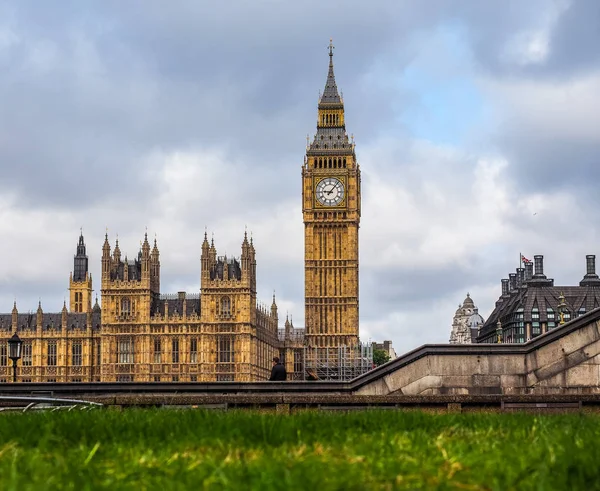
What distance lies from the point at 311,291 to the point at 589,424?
107m

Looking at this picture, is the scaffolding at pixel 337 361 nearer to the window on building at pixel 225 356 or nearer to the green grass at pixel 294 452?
the window on building at pixel 225 356

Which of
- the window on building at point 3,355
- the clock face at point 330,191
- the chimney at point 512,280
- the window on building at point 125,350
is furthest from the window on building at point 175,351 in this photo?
the chimney at point 512,280

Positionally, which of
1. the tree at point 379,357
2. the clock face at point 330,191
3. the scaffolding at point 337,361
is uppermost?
the clock face at point 330,191

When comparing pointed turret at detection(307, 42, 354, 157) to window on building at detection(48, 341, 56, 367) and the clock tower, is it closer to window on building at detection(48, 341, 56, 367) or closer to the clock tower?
the clock tower

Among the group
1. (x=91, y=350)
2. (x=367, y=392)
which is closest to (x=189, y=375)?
(x=91, y=350)

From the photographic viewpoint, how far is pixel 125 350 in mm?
105500

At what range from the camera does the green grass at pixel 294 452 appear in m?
5.11

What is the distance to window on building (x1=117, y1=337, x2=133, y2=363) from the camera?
345 feet

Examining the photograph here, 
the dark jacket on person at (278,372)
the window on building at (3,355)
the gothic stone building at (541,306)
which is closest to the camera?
the dark jacket on person at (278,372)

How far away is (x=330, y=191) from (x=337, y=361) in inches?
689

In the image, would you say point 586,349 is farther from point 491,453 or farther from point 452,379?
point 491,453

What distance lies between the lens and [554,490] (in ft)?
16.1

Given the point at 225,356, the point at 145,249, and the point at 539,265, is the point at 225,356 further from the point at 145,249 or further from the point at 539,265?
the point at 539,265

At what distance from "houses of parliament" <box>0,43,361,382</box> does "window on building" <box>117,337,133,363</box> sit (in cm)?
9
